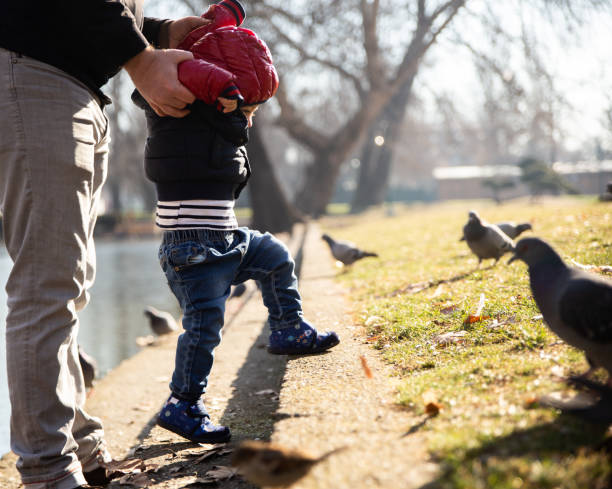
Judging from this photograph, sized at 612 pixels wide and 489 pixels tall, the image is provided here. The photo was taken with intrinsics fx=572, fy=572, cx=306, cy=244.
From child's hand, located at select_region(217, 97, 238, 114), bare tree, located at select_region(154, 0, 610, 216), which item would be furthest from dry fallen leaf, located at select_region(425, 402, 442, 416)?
bare tree, located at select_region(154, 0, 610, 216)

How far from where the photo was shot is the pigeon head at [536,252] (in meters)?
2.29

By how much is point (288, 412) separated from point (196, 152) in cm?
116

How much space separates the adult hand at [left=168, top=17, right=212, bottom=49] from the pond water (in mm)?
2951

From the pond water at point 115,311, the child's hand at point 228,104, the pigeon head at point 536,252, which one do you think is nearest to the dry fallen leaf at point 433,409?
the pigeon head at point 536,252

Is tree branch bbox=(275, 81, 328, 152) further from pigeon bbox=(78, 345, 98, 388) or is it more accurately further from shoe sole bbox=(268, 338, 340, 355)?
shoe sole bbox=(268, 338, 340, 355)

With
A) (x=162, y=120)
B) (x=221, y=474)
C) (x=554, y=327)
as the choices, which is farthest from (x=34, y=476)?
(x=554, y=327)

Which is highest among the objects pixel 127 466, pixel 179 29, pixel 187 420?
pixel 179 29

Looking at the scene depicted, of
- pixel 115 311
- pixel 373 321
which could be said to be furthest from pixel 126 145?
pixel 373 321

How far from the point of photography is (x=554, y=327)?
85.0 inches

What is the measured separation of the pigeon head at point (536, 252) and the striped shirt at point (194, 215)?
1.29 meters

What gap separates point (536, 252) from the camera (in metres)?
2.35

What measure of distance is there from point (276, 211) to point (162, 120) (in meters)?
13.6

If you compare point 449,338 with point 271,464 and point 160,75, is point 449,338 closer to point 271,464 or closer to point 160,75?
point 271,464

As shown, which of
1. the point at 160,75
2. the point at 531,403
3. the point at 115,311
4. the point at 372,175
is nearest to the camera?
the point at 531,403
